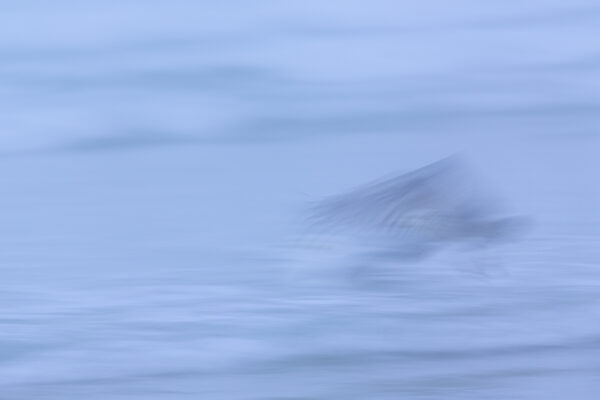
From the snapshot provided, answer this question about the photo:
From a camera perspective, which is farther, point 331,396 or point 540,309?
point 540,309

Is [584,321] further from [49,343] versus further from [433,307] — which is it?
[49,343]

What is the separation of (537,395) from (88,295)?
86 centimetres

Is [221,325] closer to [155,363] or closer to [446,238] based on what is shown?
[155,363]

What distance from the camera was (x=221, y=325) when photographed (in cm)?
296

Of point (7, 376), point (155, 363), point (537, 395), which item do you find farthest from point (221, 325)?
point (537, 395)

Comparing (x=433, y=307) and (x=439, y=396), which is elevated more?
(x=433, y=307)

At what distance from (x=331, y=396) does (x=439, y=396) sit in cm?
19

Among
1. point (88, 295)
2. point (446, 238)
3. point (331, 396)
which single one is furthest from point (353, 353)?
point (88, 295)

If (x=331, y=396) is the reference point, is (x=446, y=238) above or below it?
above

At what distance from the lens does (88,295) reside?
9.95 ft

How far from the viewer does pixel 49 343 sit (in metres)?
2.93

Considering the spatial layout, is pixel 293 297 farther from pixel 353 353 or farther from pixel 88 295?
pixel 88 295

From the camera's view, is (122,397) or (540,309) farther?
(540,309)

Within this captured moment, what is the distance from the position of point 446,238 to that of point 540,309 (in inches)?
9.1
